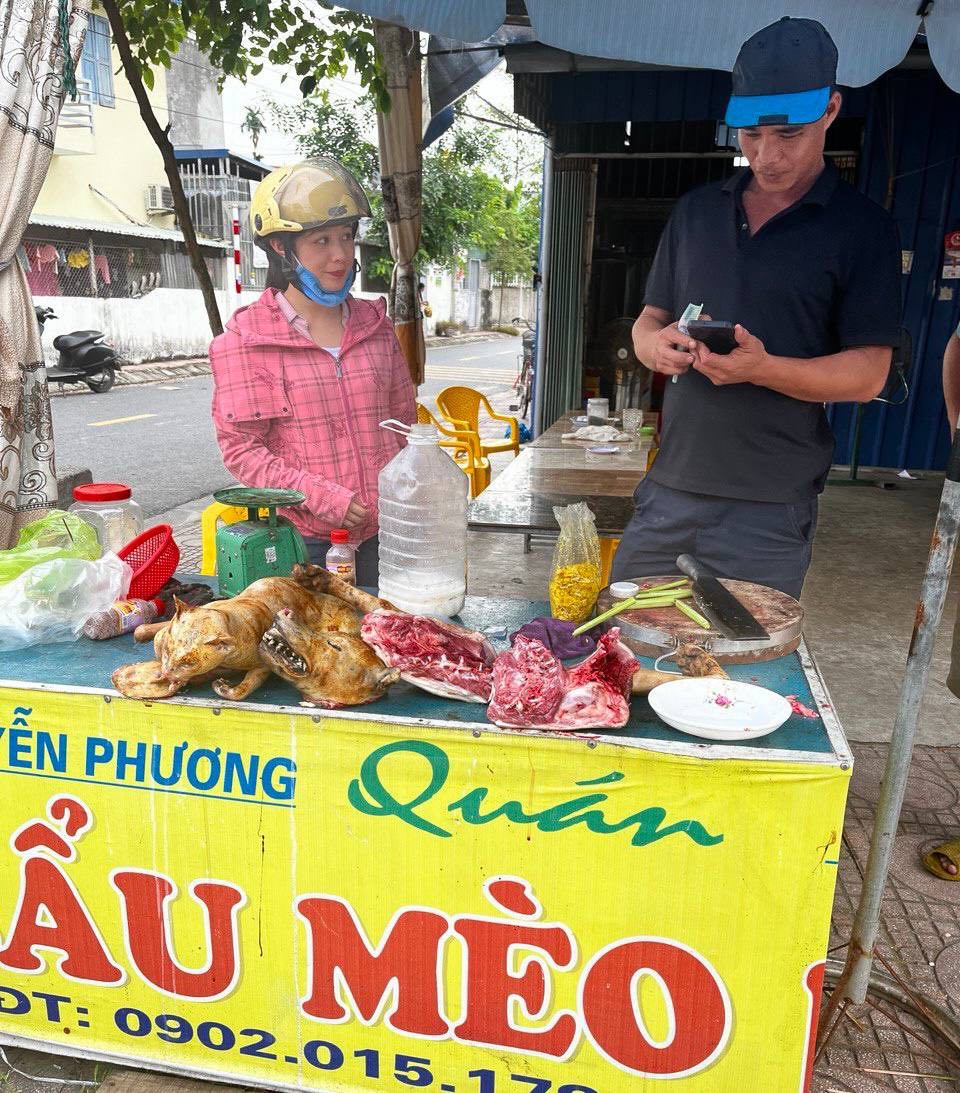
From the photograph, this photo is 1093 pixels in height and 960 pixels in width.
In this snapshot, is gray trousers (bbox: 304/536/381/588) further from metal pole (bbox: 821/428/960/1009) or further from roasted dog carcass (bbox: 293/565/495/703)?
metal pole (bbox: 821/428/960/1009)

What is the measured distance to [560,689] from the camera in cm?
162

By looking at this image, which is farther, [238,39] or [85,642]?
[238,39]

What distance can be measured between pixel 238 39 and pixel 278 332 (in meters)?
2.33

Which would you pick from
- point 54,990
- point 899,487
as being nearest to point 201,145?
point 899,487

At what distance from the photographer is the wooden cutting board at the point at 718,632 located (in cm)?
182

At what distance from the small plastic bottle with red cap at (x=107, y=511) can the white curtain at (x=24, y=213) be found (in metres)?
0.60

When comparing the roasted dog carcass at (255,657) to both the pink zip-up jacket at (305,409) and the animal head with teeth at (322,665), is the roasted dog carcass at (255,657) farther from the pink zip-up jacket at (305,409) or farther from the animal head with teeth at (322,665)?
the pink zip-up jacket at (305,409)

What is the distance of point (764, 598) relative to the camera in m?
2.04

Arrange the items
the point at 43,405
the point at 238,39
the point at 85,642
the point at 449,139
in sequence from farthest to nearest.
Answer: the point at 449,139 < the point at 238,39 < the point at 43,405 < the point at 85,642

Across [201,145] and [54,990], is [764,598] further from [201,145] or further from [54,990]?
[201,145]

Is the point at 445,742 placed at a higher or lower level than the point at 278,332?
lower

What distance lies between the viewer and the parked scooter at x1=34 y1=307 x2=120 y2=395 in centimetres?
1459

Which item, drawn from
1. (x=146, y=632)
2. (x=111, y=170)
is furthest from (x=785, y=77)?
(x=111, y=170)

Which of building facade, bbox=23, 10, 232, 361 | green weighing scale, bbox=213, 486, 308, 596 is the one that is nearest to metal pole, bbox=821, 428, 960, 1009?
green weighing scale, bbox=213, 486, 308, 596
